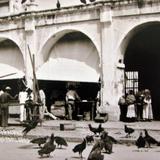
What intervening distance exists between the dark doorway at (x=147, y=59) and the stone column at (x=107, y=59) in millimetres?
3175

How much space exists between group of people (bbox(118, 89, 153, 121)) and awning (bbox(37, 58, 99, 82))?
1798 millimetres

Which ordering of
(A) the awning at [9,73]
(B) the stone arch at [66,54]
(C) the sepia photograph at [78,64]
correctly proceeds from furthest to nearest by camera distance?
(A) the awning at [9,73] → (B) the stone arch at [66,54] → (C) the sepia photograph at [78,64]

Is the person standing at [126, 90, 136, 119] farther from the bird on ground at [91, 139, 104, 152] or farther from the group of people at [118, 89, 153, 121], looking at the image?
the bird on ground at [91, 139, 104, 152]

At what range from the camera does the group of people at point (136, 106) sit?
1975 centimetres

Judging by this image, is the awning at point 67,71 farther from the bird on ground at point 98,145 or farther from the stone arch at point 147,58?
the bird on ground at point 98,145

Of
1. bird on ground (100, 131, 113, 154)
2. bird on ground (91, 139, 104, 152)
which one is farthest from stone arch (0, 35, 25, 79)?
bird on ground (91, 139, 104, 152)

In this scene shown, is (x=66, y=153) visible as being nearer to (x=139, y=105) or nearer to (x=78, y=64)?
(x=139, y=105)

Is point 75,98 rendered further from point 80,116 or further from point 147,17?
point 147,17

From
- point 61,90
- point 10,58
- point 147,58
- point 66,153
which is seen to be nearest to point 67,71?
point 61,90

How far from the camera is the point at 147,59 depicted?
25250 mm

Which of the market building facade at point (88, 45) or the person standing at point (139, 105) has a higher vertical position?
the market building facade at point (88, 45)

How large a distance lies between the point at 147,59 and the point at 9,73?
24.0ft

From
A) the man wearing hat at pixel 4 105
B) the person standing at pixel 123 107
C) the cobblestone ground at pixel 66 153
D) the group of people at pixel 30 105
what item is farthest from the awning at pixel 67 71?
the cobblestone ground at pixel 66 153

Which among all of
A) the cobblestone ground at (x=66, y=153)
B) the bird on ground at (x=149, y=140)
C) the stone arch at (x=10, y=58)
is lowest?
the cobblestone ground at (x=66, y=153)
